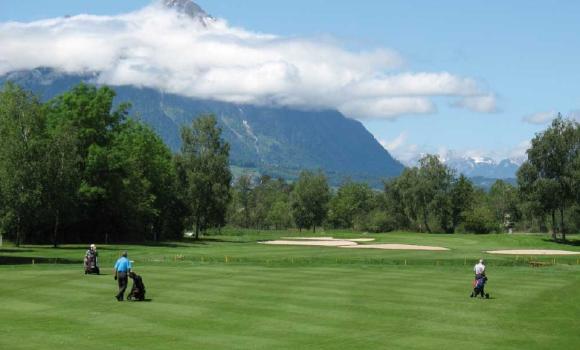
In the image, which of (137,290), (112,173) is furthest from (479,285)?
(112,173)

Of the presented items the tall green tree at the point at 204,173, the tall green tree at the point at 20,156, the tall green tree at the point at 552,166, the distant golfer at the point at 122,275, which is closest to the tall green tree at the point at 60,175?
the tall green tree at the point at 20,156

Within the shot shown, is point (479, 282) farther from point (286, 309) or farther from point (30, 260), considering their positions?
point (30, 260)

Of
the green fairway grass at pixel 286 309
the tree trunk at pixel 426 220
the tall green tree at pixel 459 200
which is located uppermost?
the tall green tree at pixel 459 200

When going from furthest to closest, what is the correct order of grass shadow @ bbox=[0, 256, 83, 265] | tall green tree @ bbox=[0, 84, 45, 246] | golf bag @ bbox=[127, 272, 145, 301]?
tall green tree @ bbox=[0, 84, 45, 246], grass shadow @ bbox=[0, 256, 83, 265], golf bag @ bbox=[127, 272, 145, 301]

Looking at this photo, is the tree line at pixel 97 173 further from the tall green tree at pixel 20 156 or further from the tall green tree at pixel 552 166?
the tall green tree at pixel 552 166

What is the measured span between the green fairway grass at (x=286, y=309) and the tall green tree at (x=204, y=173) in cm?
7237

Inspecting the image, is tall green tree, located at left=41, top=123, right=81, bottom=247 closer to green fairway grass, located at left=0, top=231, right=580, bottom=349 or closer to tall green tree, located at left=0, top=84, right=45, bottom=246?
tall green tree, located at left=0, top=84, right=45, bottom=246

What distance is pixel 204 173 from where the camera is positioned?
137875 millimetres

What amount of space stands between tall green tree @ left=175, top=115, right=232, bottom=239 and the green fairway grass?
237ft

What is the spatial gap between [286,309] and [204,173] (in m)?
102

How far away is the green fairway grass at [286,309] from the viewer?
29.5 metres

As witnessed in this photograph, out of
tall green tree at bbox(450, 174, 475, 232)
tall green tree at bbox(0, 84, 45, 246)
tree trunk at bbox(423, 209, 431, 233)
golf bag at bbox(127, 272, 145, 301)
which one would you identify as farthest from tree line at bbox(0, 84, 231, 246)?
tall green tree at bbox(450, 174, 475, 232)

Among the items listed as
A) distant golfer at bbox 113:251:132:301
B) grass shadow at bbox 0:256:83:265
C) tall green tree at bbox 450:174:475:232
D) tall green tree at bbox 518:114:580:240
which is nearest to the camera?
distant golfer at bbox 113:251:132:301

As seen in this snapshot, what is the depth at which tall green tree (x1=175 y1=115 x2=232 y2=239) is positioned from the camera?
136m
